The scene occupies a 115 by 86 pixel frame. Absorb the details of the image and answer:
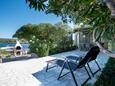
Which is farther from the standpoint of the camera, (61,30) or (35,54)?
(61,30)

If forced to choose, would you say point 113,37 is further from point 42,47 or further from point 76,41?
point 76,41

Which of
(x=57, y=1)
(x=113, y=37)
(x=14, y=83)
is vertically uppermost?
(x=57, y=1)

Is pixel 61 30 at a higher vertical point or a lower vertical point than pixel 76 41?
higher

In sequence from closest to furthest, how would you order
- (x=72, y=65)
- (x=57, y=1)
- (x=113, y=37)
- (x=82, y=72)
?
1. (x=113, y=37)
2. (x=57, y=1)
3. (x=72, y=65)
4. (x=82, y=72)

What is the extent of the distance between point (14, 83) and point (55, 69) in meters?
2.31

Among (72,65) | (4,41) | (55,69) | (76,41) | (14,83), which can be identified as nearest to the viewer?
(72,65)

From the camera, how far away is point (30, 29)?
101 feet

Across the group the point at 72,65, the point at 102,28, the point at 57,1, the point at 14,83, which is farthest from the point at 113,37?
the point at 14,83

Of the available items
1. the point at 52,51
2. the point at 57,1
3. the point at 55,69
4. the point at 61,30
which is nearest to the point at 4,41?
the point at 61,30

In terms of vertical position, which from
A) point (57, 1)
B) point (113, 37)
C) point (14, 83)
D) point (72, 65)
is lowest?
point (14, 83)

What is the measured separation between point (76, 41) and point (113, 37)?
59.3ft

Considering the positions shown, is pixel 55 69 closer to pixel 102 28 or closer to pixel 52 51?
pixel 102 28

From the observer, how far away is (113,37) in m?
2.26

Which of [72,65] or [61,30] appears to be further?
[61,30]
